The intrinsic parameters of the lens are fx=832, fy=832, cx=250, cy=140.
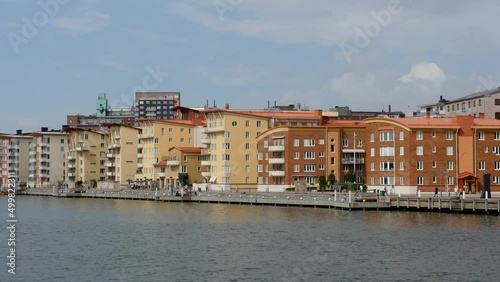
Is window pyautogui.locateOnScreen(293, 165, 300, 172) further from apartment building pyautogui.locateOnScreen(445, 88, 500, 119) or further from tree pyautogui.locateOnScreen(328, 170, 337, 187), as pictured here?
apartment building pyautogui.locateOnScreen(445, 88, 500, 119)

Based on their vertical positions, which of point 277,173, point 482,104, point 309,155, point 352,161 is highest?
point 482,104

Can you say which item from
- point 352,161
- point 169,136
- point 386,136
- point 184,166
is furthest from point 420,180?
point 169,136

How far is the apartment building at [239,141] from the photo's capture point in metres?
155

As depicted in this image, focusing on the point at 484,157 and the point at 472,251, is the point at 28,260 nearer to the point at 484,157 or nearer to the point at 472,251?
the point at 472,251

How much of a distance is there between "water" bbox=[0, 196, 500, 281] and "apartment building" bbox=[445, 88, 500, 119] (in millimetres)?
62886

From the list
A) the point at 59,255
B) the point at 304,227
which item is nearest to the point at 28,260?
the point at 59,255

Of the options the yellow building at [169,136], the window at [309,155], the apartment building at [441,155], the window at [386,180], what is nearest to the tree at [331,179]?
the window at [309,155]

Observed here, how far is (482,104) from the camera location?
157 meters

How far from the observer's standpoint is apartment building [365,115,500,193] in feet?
398

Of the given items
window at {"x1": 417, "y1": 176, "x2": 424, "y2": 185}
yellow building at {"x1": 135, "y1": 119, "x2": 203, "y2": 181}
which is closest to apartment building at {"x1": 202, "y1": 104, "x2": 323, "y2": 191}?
yellow building at {"x1": 135, "y1": 119, "x2": 203, "y2": 181}

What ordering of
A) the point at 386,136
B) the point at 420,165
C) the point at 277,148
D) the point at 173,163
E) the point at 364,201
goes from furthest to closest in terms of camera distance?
the point at 173,163 → the point at 277,148 → the point at 386,136 → the point at 420,165 → the point at 364,201

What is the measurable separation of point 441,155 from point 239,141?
1790 inches

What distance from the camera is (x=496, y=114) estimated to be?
153375mm

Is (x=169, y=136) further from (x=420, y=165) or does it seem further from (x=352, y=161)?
(x=420, y=165)
